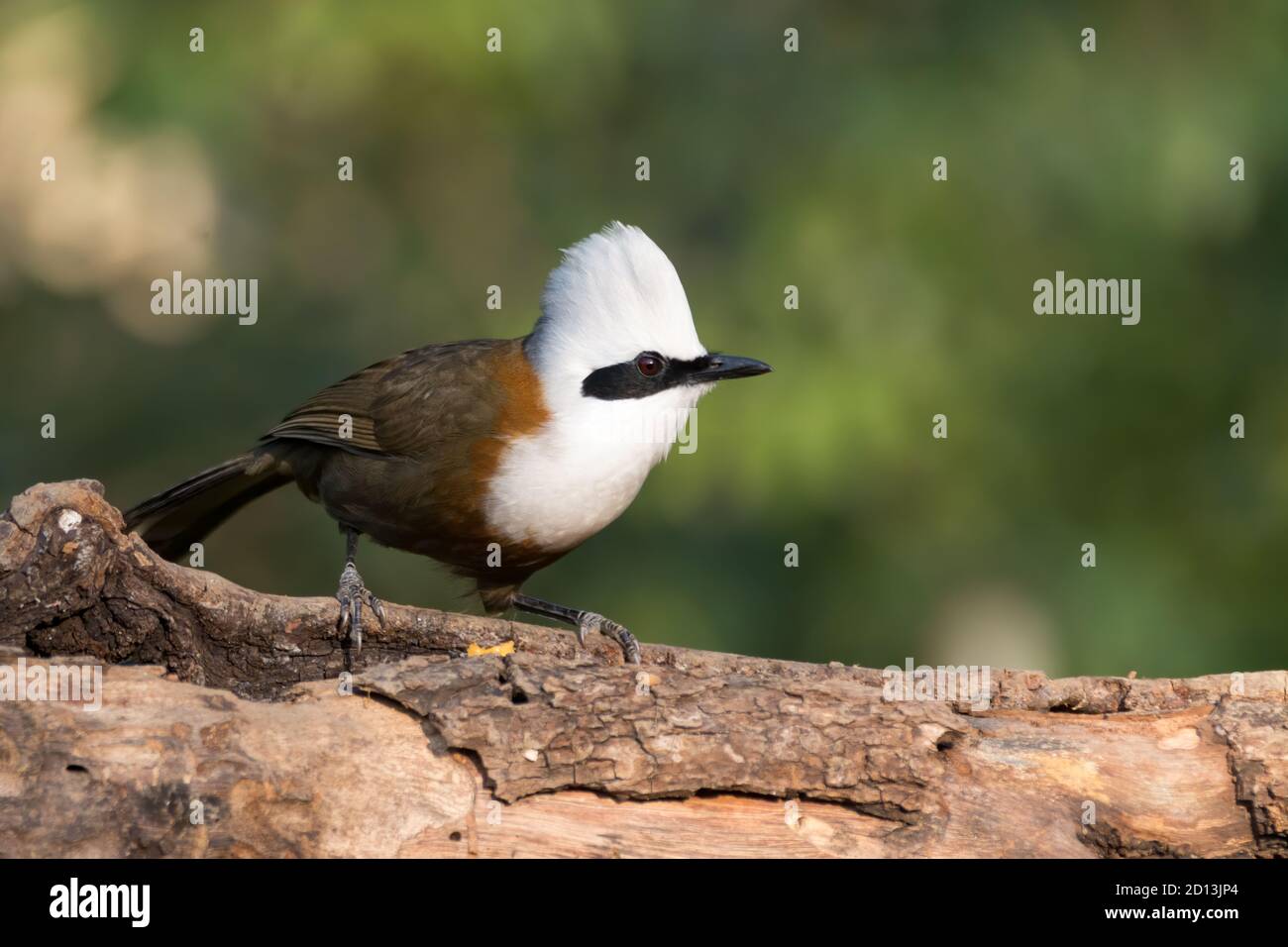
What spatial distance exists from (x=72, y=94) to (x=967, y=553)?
5.13 m

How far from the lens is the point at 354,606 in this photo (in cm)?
492

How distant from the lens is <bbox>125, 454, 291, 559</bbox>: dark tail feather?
5680 millimetres

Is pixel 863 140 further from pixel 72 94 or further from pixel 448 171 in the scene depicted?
pixel 72 94

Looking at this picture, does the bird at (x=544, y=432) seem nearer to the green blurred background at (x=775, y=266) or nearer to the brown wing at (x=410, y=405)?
the brown wing at (x=410, y=405)

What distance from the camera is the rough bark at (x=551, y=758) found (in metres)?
3.40

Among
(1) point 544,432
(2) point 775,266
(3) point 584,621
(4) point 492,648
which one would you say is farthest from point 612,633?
(2) point 775,266

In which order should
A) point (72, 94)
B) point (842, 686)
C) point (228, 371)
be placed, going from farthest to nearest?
point (228, 371), point (72, 94), point (842, 686)

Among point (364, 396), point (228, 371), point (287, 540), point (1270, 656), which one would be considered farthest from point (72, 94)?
point (1270, 656)

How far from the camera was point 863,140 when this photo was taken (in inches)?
280

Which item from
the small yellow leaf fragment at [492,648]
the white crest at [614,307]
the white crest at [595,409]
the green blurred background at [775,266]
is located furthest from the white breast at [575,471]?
the green blurred background at [775,266]

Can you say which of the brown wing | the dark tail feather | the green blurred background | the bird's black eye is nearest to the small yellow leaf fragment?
the brown wing

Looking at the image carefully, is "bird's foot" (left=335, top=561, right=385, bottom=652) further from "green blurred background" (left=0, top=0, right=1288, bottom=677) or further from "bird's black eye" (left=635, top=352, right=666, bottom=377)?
"bird's black eye" (left=635, top=352, right=666, bottom=377)

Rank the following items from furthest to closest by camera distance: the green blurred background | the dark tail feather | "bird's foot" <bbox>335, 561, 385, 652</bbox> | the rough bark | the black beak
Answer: the green blurred background, the dark tail feather, the black beak, "bird's foot" <bbox>335, 561, 385, 652</bbox>, the rough bark

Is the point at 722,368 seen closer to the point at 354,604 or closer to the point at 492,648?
the point at 492,648
